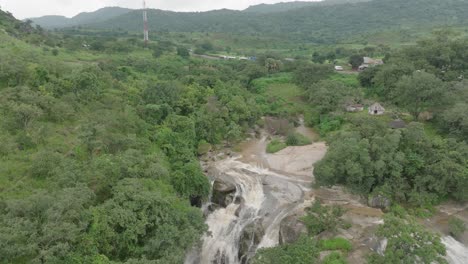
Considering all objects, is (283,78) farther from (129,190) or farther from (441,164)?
(129,190)

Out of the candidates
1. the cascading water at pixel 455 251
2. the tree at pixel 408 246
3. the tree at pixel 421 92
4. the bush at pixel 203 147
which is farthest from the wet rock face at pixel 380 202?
the bush at pixel 203 147

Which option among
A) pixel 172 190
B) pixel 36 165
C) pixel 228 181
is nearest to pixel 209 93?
pixel 228 181

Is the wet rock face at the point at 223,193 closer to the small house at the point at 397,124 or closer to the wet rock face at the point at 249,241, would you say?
the wet rock face at the point at 249,241

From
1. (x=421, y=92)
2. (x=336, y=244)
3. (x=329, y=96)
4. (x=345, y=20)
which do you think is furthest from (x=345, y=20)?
(x=336, y=244)

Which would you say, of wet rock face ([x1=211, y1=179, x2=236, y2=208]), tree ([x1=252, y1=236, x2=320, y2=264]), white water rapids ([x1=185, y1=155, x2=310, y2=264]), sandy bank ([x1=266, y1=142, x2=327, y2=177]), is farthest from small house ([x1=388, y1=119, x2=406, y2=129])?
tree ([x1=252, y1=236, x2=320, y2=264])

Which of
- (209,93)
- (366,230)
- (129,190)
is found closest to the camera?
(129,190)

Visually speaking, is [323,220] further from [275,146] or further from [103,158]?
[275,146]
